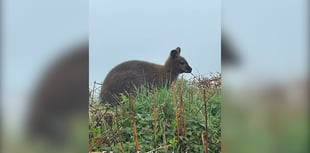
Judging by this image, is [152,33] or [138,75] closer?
[152,33]

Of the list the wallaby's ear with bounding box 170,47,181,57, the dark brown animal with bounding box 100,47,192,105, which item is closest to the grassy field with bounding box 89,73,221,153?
the dark brown animal with bounding box 100,47,192,105

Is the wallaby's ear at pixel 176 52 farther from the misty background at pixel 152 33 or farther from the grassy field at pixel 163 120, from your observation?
the grassy field at pixel 163 120

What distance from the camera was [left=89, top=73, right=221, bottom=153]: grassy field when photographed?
2.47 meters

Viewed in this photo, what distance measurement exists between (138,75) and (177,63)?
0.78 feet

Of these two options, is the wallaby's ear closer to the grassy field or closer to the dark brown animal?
the dark brown animal

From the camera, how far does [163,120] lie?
249 cm

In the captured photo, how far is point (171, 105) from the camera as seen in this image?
2500 millimetres

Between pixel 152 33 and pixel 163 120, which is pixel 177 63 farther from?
pixel 163 120

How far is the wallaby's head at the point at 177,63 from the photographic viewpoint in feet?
8.09

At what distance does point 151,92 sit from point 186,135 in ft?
1.01

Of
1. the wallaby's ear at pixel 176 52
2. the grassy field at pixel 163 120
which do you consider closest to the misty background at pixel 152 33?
the wallaby's ear at pixel 176 52

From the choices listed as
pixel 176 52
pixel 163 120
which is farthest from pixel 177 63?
pixel 163 120

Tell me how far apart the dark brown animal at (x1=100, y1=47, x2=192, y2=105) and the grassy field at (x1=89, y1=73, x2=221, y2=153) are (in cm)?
5

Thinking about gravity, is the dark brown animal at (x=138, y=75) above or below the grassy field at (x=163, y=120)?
above
